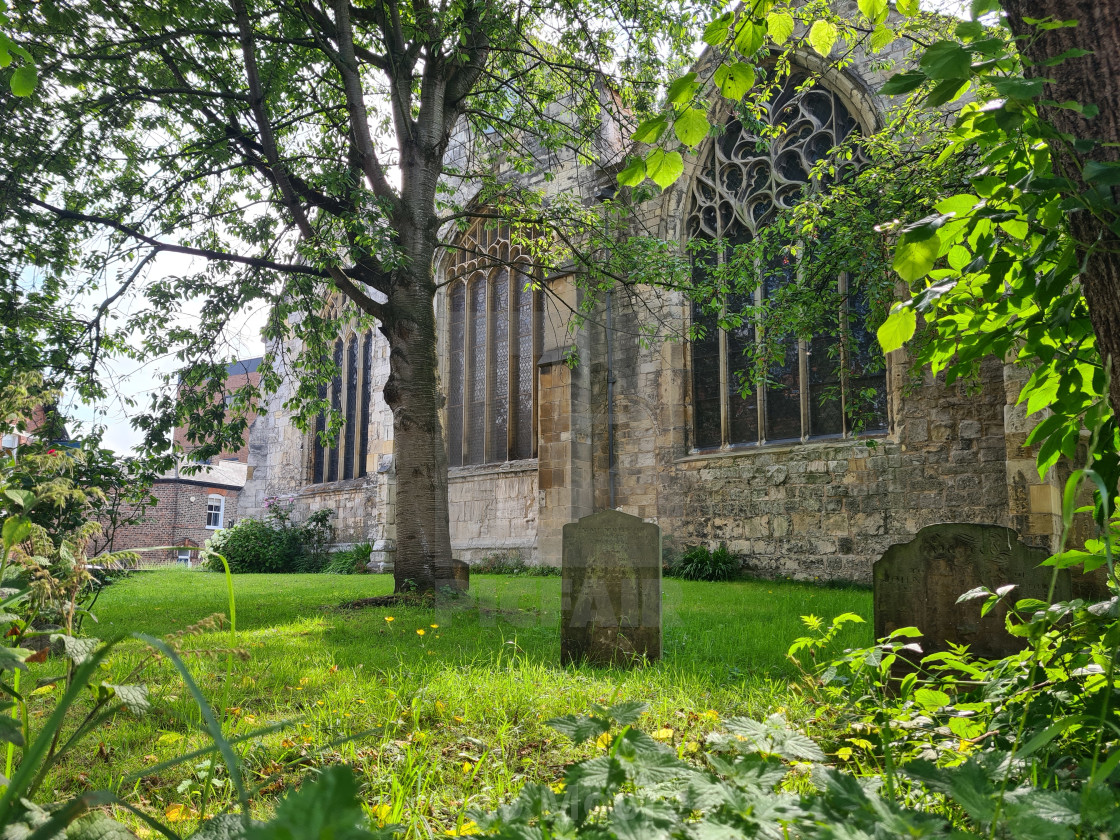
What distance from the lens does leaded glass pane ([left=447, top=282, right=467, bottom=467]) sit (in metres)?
15.2

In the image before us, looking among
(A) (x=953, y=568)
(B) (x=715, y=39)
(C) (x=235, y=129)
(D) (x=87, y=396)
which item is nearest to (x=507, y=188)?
(C) (x=235, y=129)

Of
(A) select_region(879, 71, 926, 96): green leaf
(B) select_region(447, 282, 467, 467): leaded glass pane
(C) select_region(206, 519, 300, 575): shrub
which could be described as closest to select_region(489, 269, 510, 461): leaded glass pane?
(B) select_region(447, 282, 467, 467): leaded glass pane

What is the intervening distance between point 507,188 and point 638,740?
29.2 ft

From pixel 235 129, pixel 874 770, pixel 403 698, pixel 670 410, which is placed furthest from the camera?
pixel 670 410

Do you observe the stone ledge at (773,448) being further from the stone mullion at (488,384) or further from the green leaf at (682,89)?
the green leaf at (682,89)

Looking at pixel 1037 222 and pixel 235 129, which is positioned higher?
pixel 235 129

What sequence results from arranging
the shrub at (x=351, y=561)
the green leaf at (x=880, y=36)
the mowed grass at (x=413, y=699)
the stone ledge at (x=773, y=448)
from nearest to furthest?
the green leaf at (x=880, y=36) → the mowed grass at (x=413, y=699) → the stone ledge at (x=773, y=448) → the shrub at (x=351, y=561)

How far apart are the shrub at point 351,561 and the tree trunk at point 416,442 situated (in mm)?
7524

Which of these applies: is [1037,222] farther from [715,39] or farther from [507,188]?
[507,188]

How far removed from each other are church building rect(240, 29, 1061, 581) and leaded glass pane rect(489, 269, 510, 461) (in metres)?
0.04

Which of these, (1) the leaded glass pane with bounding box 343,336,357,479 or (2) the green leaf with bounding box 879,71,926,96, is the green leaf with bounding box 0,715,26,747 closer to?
(2) the green leaf with bounding box 879,71,926,96

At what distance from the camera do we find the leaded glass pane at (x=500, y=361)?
14352 mm

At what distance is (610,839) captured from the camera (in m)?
1.20

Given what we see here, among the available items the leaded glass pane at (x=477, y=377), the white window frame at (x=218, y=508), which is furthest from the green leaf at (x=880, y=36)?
the white window frame at (x=218, y=508)
